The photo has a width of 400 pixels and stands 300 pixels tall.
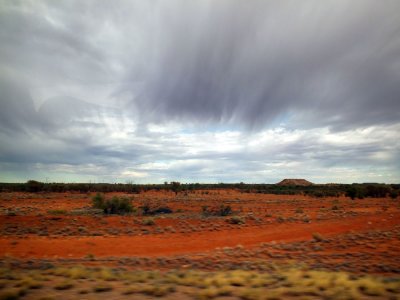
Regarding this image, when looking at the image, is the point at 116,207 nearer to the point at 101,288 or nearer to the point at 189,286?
the point at 101,288

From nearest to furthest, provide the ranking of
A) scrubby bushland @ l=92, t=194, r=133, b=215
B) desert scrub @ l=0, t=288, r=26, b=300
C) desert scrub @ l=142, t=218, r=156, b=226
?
desert scrub @ l=0, t=288, r=26, b=300, desert scrub @ l=142, t=218, r=156, b=226, scrubby bushland @ l=92, t=194, r=133, b=215

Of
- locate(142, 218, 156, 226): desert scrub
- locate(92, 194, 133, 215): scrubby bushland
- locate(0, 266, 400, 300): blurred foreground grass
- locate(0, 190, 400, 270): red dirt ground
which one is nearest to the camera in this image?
Result: locate(0, 266, 400, 300): blurred foreground grass

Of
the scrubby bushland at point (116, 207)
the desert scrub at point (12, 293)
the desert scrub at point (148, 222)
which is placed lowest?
the desert scrub at point (12, 293)

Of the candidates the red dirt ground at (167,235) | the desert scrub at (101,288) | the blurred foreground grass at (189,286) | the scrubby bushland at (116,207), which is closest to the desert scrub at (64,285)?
the blurred foreground grass at (189,286)

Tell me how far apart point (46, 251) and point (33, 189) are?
59.2m

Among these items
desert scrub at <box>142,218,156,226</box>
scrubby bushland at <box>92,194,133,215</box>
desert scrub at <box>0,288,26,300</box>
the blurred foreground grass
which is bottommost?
the blurred foreground grass

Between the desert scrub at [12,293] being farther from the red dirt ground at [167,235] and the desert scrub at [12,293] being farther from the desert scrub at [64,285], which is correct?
the red dirt ground at [167,235]

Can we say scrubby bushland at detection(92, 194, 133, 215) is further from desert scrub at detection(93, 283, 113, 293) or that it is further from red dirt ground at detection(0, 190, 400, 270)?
desert scrub at detection(93, 283, 113, 293)

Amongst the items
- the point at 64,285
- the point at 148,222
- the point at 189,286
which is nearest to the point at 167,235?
the point at 148,222

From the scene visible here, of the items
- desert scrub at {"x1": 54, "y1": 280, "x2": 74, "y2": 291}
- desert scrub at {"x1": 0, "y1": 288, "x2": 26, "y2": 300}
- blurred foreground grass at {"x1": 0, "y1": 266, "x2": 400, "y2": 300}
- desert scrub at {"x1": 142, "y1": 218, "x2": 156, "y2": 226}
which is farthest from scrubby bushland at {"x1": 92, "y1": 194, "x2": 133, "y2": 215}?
desert scrub at {"x1": 0, "y1": 288, "x2": 26, "y2": 300}

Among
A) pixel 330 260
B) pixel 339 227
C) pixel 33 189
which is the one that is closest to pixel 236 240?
pixel 330 260

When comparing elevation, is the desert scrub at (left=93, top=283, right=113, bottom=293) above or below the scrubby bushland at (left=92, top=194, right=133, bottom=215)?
below

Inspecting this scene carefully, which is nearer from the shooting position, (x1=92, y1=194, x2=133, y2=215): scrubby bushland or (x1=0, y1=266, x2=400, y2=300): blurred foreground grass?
(x1=0, y1=266, x2=400, y2=300): blurred foreground grass

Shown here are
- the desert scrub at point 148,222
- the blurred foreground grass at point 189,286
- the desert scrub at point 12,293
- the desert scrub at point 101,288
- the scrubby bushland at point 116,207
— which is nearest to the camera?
the desert scrub at point 12,293
